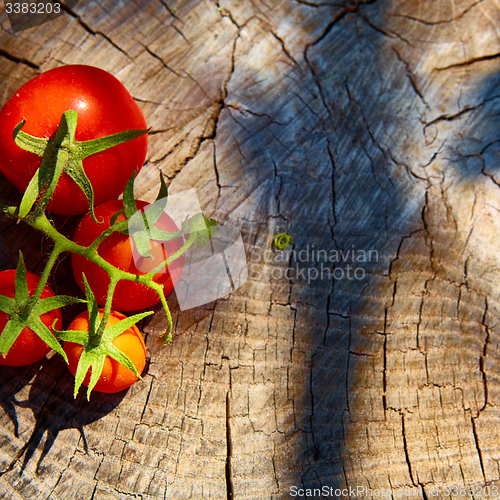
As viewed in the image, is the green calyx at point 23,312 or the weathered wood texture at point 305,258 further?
the weathered wood texture at point 305,258

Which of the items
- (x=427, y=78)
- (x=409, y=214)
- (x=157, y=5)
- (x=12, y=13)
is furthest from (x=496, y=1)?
(x=12, y=13)

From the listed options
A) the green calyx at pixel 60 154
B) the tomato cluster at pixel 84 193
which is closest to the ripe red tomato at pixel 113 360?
the tomato cluster at pixel 84 193

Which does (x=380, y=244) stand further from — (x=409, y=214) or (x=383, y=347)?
(x=383, y=347)

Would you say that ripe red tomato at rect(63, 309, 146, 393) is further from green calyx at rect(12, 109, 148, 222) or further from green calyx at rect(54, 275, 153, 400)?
green calyx at rect(12, 109, 148, 222)

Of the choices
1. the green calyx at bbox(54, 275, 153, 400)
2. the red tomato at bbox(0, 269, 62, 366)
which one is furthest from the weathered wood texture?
the green calyx at bbox(54, 275, 153, 400)

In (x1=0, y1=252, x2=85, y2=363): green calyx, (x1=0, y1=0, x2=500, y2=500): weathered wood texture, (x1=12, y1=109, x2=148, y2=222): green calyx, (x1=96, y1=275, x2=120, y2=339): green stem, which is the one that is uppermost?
(x1=12, y1=109, x2=148, y2=222): green calyx

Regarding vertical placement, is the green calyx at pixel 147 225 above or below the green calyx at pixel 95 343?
above

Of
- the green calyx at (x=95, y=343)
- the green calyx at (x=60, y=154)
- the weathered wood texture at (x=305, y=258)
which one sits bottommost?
the weathered wood texture at (x=305, y=258)

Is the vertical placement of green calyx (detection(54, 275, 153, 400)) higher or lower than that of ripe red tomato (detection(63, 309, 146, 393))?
higher

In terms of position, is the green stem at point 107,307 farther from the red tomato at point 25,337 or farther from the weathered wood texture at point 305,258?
the weathered wood texture at point 305,258

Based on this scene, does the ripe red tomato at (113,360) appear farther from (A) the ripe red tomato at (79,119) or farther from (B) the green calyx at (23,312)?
(A) the ripe red tomato at (79,119)
